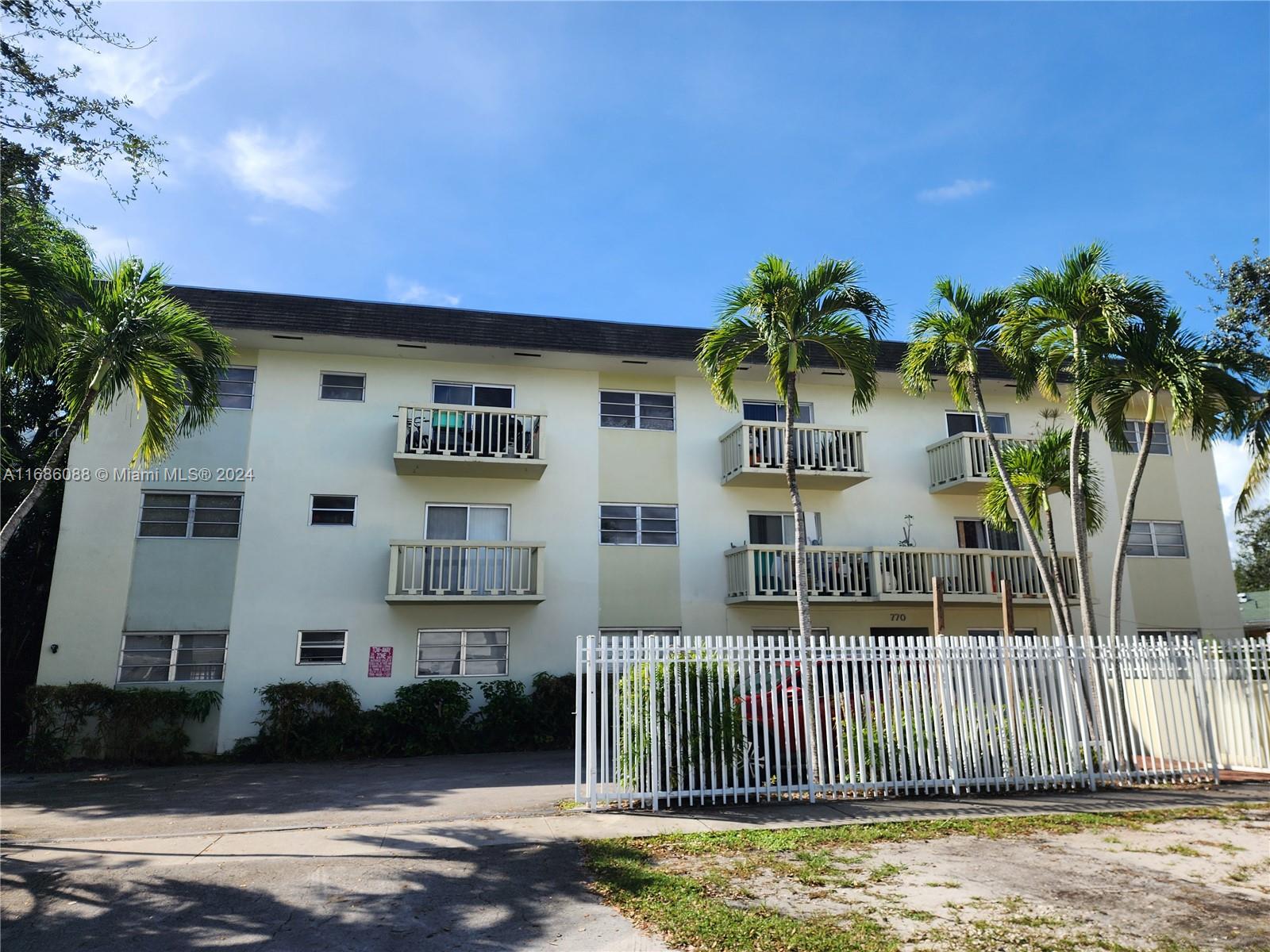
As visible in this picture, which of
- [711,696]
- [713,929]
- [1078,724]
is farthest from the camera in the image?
[1078,724]

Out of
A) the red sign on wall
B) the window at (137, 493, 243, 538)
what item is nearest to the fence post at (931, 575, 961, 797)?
the red sign on wall

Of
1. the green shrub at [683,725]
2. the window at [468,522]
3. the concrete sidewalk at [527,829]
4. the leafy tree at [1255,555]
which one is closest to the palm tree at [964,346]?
the concrete sidewalk at [527,829]

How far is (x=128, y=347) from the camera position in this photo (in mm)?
10094

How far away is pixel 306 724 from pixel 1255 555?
160 feet

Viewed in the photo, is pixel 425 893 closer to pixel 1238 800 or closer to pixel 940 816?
pixel 940 816

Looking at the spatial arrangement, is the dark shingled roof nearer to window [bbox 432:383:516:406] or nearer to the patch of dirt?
window [bbox 432:383:516:406]

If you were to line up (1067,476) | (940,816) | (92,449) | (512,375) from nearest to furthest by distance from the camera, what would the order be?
(940,816), (1067,476), (92,449), (512,375)

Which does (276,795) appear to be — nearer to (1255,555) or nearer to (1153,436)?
(1153,436)

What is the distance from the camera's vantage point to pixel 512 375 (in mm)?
18844

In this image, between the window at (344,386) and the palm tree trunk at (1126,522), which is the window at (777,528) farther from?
the window at (344,386)

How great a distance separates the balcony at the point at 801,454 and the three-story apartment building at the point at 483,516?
2.5 inches

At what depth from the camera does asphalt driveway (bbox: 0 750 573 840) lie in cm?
893

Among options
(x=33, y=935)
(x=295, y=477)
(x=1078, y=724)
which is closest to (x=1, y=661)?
(x=295, y=477)

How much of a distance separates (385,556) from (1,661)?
26.4 feet
